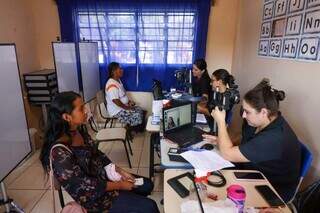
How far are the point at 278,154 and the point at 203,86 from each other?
200 cm

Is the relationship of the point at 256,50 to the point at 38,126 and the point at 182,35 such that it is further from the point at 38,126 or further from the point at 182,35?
the point at 38,126

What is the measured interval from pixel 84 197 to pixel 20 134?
3.04 feet

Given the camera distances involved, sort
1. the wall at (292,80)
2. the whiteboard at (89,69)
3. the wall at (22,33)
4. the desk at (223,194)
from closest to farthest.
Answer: the desk at (223,194)
the wall at (292,80)
the wall at (22,33)
the whiteboard at (89,69)

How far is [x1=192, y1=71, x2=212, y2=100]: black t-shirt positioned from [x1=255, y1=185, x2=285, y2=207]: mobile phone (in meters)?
1.99

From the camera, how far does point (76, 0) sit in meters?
3.56

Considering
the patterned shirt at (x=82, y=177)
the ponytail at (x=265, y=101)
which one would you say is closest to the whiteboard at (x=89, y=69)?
the patterned shirt at (x=82, y=177)

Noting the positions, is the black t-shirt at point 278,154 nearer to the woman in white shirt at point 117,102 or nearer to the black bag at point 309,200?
the black bag at point 309,200

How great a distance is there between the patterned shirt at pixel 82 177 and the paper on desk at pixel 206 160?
533 mm

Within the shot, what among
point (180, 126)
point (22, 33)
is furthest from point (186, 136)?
point (22, 33)

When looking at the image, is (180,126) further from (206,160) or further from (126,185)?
(126,185)

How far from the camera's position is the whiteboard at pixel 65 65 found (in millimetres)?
2533

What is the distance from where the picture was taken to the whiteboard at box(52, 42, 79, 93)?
2.53 m

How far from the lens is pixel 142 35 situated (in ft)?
12.1

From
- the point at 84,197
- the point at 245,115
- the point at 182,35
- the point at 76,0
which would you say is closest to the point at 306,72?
the point at 245,115
